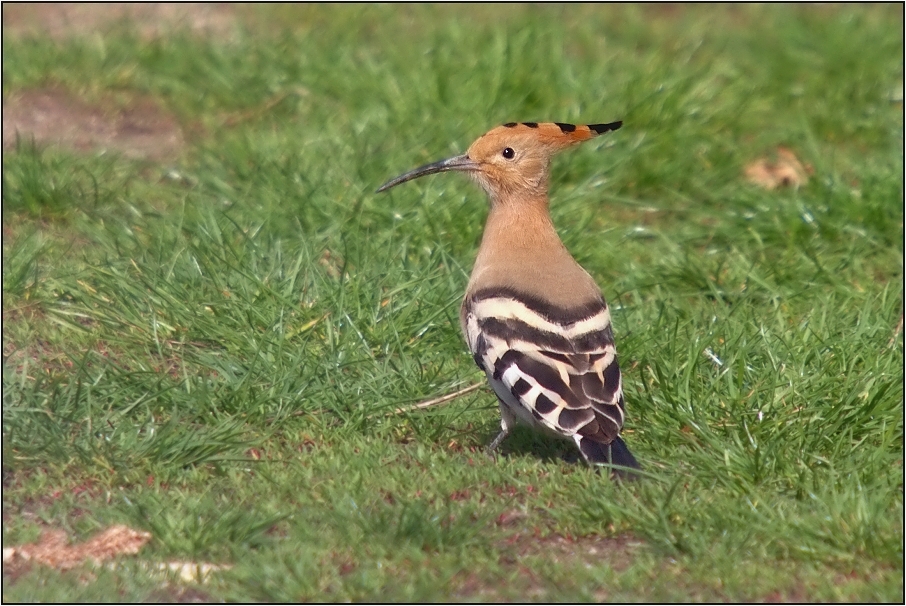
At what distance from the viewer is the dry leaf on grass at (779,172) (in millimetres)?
6105

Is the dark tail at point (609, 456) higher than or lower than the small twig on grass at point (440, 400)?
higher

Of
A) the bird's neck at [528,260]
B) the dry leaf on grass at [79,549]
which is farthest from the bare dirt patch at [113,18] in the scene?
the dry leaf on grass at [79,549]

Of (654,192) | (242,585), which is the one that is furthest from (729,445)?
(654,192)

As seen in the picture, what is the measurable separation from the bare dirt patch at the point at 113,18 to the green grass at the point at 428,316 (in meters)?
0.19

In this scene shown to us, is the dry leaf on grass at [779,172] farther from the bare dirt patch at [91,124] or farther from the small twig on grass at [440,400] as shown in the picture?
the bare dirt patch at [91,124]

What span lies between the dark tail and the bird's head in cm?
117

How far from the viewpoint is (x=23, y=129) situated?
604 centimetres

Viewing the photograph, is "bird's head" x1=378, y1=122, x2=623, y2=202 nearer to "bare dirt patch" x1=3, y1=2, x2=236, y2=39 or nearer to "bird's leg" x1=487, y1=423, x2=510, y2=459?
"bird's leg" x1=487, y1=423, x2=510, y2=459

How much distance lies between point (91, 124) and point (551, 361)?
11.0 feet

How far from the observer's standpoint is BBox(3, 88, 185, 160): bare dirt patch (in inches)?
237

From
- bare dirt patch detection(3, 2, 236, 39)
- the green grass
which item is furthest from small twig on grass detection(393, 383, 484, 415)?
bare dirt patch detection(3, 2, 236, 39)

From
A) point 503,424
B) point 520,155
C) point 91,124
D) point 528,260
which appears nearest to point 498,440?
point 503,424

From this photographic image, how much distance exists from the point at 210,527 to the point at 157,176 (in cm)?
286

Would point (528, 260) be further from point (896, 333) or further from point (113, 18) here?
point (113, 18)
